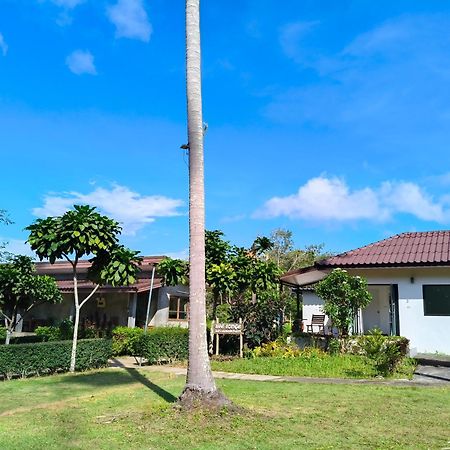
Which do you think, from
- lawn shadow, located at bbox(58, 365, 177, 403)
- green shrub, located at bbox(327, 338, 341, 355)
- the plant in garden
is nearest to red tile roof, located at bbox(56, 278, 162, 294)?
the plant in garden

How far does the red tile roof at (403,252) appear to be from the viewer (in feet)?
52.4

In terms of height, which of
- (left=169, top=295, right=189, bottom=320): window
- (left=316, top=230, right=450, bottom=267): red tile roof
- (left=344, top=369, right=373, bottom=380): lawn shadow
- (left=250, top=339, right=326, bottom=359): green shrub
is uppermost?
(left=316, top=230, right=450, bottom=267): red tile roof

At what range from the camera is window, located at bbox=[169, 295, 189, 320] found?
2372 cm

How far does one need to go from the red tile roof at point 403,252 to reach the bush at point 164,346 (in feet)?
19.4

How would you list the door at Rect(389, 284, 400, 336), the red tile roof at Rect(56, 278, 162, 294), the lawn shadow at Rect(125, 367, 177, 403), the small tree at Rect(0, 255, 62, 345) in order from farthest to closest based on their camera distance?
the red tile roof at Rect(56, 278, 162, 294), the door at Rect(389, 284, 400, 336), the small tree at Rect(0, 255, 62, 345), the lawn shadow at Rect(125, 367, 177, 403)

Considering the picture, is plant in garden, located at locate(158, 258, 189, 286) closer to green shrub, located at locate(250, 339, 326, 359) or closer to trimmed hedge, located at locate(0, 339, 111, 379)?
trimmed hedge, located at locate(0, 339, 111, 379)

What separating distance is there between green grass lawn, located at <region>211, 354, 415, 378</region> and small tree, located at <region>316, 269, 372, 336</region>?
1457mm

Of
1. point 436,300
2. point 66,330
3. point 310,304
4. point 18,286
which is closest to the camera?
point 18,286

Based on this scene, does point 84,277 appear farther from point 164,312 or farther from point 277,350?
point 277,350

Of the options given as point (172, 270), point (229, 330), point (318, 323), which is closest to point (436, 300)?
point (318, 323)

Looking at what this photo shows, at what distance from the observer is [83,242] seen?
12.8m

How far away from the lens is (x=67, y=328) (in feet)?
69.2

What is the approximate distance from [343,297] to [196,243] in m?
8.73

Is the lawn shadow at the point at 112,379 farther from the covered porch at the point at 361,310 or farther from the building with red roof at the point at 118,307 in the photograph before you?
the building with red roof at the point at 118,307
